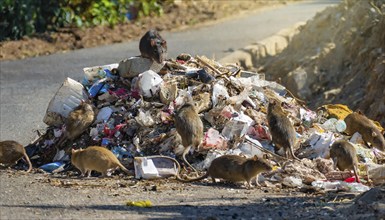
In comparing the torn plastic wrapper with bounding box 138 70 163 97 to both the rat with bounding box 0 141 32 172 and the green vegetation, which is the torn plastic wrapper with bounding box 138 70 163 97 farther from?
the green vegetation

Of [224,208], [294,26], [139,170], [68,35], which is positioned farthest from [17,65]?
[224,208]

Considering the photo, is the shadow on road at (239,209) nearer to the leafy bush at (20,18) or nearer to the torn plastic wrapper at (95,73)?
the torn plastic wrapper at (95,73)

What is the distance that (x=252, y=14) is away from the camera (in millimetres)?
23984

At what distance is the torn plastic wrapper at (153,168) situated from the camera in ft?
34.4

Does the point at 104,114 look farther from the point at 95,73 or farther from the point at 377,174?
the point at 377,174

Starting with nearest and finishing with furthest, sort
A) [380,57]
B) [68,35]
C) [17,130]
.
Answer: [17,130]
[380,57]
[68,35]

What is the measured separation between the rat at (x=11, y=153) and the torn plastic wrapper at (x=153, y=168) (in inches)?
48.8

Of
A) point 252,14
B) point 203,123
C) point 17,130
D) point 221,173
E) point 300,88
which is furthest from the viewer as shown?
point 252,14

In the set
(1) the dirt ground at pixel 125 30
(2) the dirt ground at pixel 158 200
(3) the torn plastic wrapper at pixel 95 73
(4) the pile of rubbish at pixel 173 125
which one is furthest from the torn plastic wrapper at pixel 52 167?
(1) the dirt ground at pixel 125 30

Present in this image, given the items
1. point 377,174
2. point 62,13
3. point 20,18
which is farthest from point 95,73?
point 62,13

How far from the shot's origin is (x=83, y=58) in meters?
18.5

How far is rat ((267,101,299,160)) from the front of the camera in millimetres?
10867

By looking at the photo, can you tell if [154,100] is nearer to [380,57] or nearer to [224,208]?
[224,208]

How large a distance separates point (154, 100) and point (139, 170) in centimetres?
140
